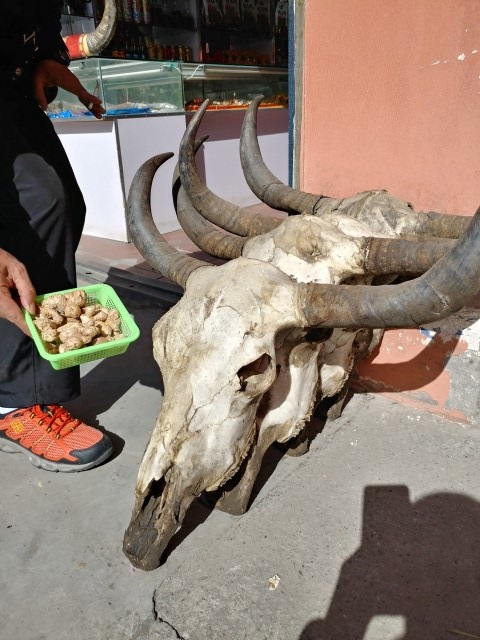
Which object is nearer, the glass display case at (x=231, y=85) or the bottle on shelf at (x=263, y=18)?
the glass display case at (x=231, y=85)

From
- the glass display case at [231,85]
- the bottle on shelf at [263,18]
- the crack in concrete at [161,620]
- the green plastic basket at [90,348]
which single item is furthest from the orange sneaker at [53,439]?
the bottle on shelf at [263,18]

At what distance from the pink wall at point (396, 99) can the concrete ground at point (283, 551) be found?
149cm

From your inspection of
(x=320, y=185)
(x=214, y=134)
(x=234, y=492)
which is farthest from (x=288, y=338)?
(x=214, y=134)

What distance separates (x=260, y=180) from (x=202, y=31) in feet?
29.8

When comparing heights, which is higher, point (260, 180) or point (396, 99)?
point (396, 99)

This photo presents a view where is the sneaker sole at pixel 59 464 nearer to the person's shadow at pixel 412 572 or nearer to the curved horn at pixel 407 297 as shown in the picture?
the person's shadow at pixel 412 572

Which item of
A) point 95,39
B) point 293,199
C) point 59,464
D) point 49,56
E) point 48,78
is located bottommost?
point 59,464

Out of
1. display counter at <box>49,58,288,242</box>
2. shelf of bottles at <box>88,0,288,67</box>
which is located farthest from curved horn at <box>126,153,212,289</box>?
shelf of bottles at <box>88,0,288,67</box>

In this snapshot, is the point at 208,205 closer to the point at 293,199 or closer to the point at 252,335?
the point at 293,199

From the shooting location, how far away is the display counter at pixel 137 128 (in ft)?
22.2

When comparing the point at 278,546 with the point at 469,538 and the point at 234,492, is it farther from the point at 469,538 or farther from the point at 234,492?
the point at 469,538

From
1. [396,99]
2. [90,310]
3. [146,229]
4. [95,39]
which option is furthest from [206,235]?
[95,39]

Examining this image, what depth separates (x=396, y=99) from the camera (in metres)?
3.03

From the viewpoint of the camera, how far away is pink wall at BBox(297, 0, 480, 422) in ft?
9.16
